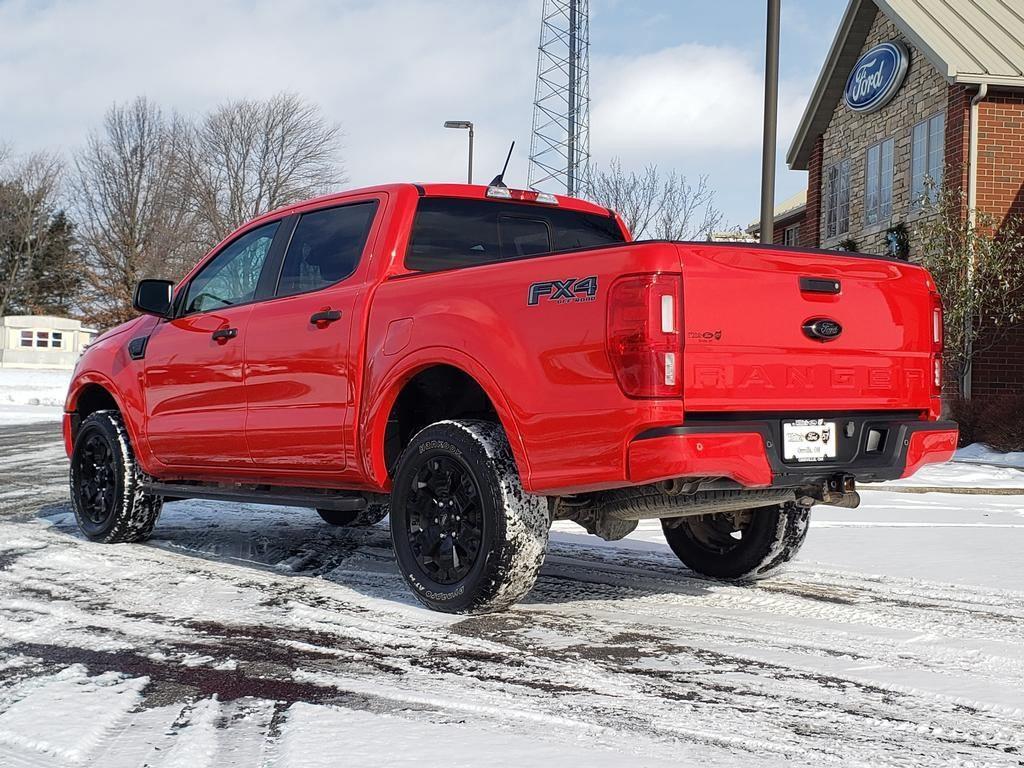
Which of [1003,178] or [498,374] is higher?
[1003,178]

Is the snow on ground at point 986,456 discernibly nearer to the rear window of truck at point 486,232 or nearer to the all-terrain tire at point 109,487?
the rear window of truck at point 486,232

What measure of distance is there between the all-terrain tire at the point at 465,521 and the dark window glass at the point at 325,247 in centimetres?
115

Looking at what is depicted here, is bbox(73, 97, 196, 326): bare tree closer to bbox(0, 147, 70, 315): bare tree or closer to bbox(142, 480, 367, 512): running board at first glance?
bbox(0, 147, 70, 315): bare tree

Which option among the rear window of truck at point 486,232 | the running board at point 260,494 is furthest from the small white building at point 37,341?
the rear window of truck at point 486,232

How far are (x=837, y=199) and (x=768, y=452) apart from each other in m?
20.5

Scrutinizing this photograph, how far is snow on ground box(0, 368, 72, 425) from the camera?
21.8 metres

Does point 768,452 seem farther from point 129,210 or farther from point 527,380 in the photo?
point 129,210

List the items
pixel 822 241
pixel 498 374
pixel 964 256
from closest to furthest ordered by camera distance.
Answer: pixel 498 374
pixel 964 256
pixel 822 241

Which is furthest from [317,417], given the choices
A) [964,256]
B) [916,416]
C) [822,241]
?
[822,241]

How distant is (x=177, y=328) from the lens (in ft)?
21.9

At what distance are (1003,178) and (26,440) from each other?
50.6 feet

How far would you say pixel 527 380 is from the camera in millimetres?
4469

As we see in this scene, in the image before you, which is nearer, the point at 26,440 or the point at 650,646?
the point at 650,646

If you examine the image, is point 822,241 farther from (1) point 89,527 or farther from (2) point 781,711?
(2) point 781,711
